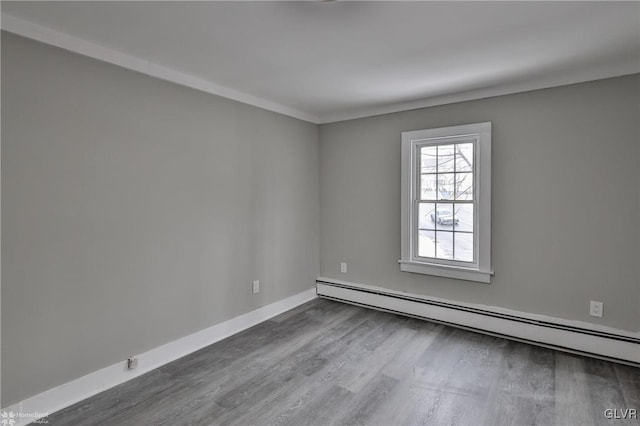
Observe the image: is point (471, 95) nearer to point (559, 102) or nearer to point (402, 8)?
point (559, 102)

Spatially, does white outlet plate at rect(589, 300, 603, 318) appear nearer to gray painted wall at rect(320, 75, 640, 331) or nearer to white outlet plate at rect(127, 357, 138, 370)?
gray painted wall at rect(320, 75, 640, 331)

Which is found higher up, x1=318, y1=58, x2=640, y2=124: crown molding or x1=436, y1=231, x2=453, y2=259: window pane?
x1=318, y1=58, x2=640, y2=124: crown molding

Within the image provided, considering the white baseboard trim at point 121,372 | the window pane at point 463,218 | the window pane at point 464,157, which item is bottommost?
the white baseboard trim at point 121,372

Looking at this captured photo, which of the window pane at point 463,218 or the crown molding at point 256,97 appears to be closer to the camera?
the crown molding at point 256,97

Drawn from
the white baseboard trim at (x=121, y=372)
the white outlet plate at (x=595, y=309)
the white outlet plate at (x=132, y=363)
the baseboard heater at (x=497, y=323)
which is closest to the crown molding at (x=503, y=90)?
the white outlet plate at (x=595, y=309)

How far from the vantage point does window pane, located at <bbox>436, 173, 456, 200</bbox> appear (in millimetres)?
3654

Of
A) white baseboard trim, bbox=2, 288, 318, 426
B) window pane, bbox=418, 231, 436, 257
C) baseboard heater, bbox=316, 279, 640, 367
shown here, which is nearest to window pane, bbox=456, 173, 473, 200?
window pane, bbox=418, 231, 436, 257

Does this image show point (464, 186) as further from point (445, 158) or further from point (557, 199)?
point (557, 199)

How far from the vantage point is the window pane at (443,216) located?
3682mm

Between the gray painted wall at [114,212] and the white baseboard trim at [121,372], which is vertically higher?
the gray painted wall at [114,212]

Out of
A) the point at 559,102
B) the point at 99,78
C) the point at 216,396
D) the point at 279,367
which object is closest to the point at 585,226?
the point at 559,102

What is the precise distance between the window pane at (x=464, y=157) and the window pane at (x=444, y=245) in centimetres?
71

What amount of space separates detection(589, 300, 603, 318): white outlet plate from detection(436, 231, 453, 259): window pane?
1.22 meters

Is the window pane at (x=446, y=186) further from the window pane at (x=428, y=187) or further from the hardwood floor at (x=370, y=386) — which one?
the hardwood floor at (x=370, y=386)
